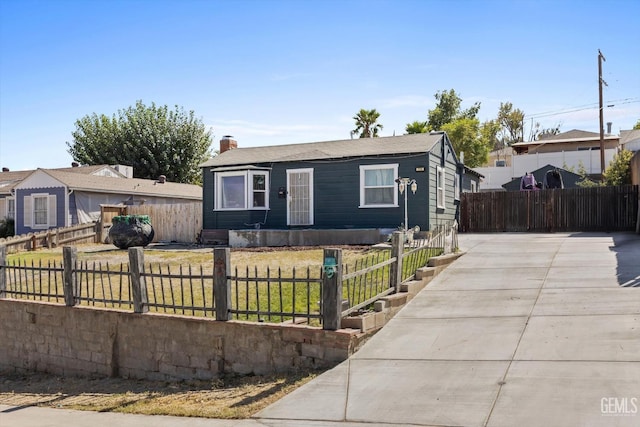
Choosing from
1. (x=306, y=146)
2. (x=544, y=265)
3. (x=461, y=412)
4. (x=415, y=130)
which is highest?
(x=415, y=130)

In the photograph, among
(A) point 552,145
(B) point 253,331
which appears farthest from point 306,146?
(A) point 552,145

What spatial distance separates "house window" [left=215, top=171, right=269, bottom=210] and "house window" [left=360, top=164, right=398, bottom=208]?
3.96 m

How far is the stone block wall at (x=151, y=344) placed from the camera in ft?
26.4

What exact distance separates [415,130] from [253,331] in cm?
3809

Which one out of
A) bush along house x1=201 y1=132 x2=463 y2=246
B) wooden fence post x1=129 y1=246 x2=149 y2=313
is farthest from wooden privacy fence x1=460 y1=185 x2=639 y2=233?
wooden fence post x1=129 y1=246 x2=149 y2=313

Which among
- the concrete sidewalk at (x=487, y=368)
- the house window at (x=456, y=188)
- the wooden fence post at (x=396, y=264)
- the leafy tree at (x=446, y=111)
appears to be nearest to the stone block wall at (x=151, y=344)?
the concrete sidewalk at (x=487, y=368)

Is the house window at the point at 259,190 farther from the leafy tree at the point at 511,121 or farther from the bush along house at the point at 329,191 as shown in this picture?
the leafy tree at the point at 511,121

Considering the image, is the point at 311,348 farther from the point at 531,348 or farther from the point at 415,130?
the point at 415,130

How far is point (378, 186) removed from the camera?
20.4 m

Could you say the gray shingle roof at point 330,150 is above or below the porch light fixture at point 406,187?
above

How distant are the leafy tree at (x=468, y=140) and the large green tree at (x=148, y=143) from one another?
1967 cm

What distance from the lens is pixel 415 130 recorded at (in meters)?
44.7

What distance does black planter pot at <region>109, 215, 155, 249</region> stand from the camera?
2131cm

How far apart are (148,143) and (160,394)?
36.0 meters
